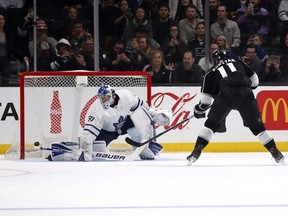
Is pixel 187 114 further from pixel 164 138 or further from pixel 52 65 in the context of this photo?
pixel 52 65

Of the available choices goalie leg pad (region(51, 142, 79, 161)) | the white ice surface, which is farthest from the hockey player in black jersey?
goalie leg pad (region(51, 142, 79, 161))

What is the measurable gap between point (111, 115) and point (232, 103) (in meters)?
1.30

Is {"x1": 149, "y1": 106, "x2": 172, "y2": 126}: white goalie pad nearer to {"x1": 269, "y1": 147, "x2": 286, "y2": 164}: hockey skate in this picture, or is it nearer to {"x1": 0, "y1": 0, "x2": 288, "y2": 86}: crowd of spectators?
{"x1": 0, "y1": 0, "x2": 288, "y2": 86}: crowd of spectators

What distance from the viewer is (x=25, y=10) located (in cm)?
1092

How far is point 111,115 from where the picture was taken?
9227 mm

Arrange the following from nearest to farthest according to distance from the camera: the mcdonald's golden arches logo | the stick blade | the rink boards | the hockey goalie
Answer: the hockey goalie, the stick blade, the rink boards, the mcdonald's golden arches logo

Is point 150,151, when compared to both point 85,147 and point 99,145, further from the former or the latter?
point 85,147

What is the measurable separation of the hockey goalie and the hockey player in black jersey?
855mm

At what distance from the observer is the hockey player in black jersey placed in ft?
28.0

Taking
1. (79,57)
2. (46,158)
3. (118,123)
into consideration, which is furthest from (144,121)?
(79,57)

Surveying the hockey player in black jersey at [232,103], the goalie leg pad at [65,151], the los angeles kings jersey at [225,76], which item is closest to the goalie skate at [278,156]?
the hockey player in black jersey at [232,103]

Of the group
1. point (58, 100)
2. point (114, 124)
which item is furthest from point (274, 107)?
point (58, 100)

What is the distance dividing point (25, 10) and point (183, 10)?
6.17 feet

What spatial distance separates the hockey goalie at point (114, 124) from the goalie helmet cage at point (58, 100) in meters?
0.31
